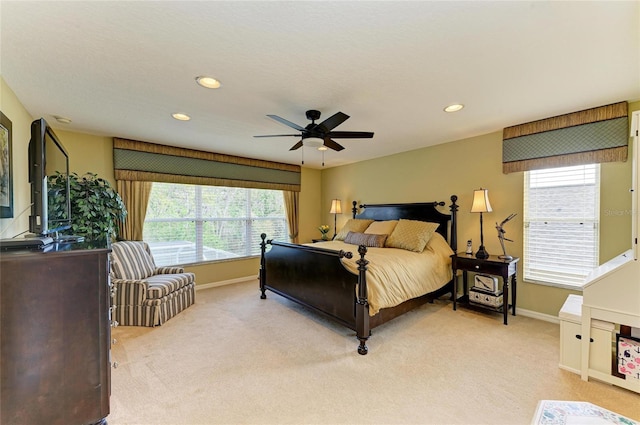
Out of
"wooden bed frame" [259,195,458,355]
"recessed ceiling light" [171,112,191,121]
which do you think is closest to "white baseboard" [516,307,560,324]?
"wooden bed frame" [259,195,458,355]

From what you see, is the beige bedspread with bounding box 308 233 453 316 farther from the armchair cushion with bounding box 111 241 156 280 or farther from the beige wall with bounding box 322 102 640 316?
the armchair cushion with bounding box 111 241 156 280

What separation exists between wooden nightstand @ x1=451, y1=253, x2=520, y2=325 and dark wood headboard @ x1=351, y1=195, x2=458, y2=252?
18.6 inches

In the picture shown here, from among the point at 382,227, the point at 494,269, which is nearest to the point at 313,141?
the point at 382,227

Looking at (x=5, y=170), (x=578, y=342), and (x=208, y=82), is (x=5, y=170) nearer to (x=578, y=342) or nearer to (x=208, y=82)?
(x=208, y=82)

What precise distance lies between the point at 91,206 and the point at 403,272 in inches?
140

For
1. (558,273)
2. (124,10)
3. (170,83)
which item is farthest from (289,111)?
(558,273)

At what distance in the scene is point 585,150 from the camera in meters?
2.81

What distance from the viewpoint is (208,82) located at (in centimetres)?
216

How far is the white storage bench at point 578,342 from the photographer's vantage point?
197 cm

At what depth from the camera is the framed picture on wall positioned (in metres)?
1.96

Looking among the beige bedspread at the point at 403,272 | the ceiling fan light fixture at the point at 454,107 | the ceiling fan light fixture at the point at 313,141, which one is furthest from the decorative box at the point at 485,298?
the ceiling fan light fixture at the point at 313,141

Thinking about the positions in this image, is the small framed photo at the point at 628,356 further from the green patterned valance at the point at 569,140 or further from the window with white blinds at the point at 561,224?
the green patterned valance at the point at 569,140

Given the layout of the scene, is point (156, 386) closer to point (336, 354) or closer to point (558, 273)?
point (336, 354)

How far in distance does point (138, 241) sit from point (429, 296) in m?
4.11
